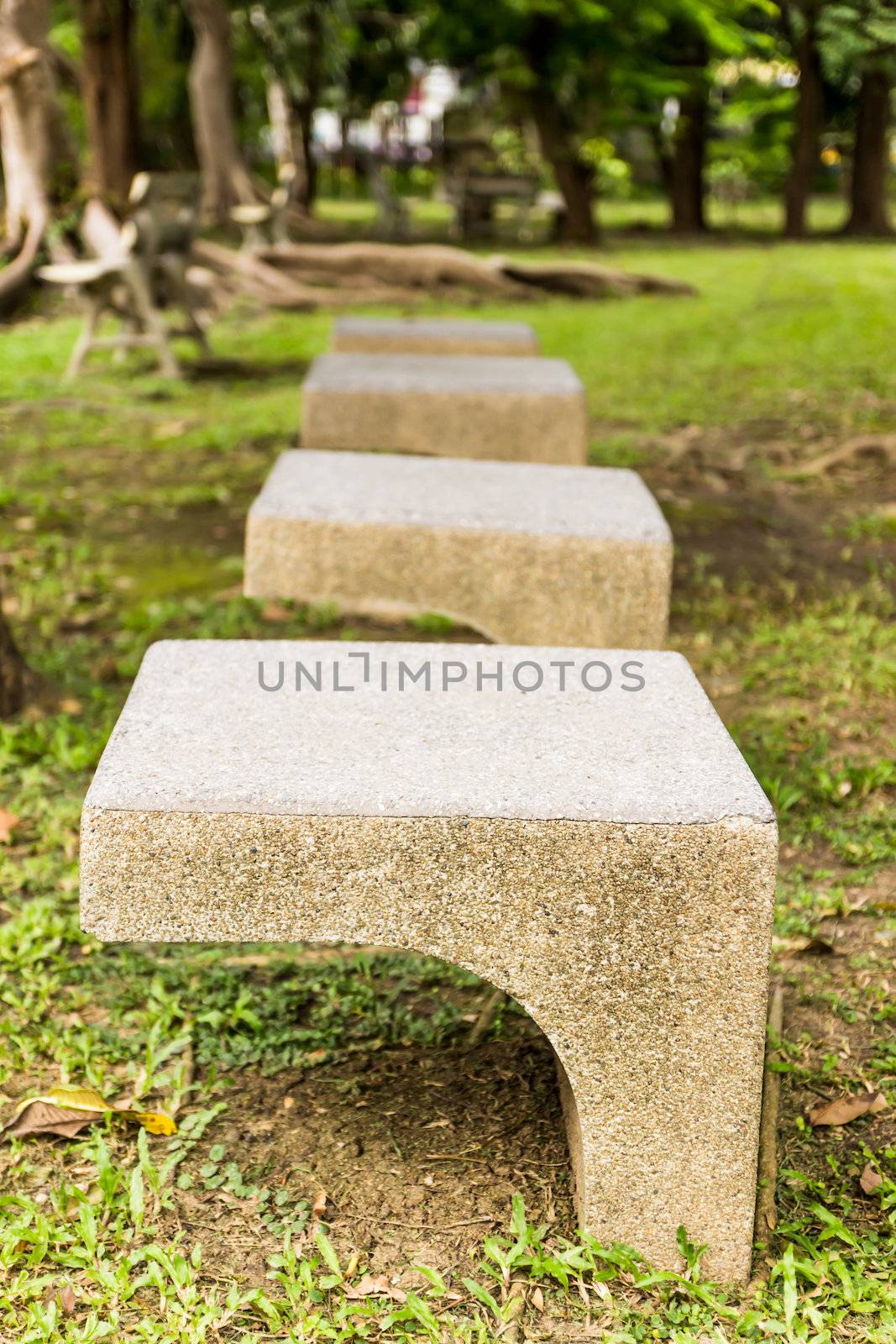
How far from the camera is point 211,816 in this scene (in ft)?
6.04

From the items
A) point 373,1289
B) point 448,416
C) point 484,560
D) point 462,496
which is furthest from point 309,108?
point 373,1289

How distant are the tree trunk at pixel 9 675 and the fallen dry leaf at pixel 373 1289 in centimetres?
220

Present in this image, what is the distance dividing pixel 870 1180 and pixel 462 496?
1863 mm

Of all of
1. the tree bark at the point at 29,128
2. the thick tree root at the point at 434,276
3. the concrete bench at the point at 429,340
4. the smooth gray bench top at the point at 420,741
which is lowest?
the thick tree root at the point at 434,276

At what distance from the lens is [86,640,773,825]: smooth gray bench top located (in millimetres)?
1843

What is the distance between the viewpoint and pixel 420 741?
2.04 m

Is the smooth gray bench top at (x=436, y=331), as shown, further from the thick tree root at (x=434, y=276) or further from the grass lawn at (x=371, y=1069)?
the thick tree root at (x=434, y=276)

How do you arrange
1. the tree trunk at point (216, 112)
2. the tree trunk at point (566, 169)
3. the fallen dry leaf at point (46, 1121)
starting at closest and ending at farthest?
the fallen dry leaf at point (46, 1121) → the tree trunk at point (216, 112) → the tree trunk at point (566, 169)

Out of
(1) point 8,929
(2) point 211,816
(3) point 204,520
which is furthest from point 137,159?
(2) point 211,816

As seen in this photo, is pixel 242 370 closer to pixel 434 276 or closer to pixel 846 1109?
pixel 434 276

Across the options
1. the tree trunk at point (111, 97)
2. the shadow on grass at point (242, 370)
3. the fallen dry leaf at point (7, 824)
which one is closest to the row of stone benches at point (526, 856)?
the fallen dry leaf at point (7, 824)

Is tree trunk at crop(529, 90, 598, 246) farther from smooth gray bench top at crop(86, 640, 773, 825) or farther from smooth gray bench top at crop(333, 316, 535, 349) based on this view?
smooth gray bench top at crop(86, 640, 773, 825)

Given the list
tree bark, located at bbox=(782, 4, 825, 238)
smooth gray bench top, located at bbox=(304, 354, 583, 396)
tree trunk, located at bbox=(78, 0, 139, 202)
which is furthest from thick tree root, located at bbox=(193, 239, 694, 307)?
smooth gray bench top, located at bbox=(304, 354, 583, 396)

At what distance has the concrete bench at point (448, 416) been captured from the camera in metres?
4.57
